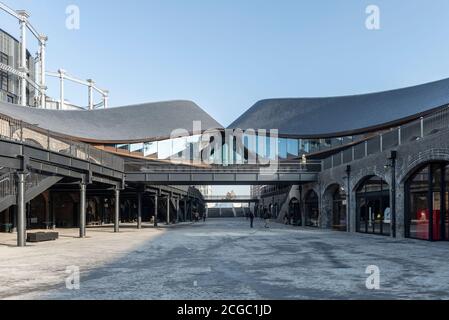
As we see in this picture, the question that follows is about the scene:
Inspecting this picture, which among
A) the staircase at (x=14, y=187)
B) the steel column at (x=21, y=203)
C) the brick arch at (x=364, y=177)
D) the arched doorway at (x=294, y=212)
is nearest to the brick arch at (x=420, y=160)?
the brick arch at (x=364, y=177)

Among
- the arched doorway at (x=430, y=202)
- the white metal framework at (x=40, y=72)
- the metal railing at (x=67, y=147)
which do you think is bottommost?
the arched doorway at (x=430, y=202)

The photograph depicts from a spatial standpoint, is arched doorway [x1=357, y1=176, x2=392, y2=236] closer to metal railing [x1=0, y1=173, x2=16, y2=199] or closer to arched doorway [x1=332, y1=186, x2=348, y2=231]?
arched doorway [x1=332, y1=186, x2=348, y2=231]

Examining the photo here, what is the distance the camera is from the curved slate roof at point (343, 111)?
5922 centimetres

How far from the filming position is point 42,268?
1260cm

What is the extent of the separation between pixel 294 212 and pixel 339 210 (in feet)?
40.2

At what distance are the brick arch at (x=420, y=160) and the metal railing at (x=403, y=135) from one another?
100cm

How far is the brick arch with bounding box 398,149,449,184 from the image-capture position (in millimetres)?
19047

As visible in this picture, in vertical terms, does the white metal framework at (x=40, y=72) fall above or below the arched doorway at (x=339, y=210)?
above

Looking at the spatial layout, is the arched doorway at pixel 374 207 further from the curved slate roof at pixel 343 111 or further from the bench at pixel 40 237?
the curved slate roof at pixel 343 111

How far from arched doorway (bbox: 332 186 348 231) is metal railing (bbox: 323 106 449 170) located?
2.81 meters

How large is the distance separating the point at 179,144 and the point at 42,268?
5506 centimetres

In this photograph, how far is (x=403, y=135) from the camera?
77.5ft

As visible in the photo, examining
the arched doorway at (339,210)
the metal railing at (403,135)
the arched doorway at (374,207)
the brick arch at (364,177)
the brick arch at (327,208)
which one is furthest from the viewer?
the brick arch at (327,208)

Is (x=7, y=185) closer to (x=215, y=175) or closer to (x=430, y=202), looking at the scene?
(x=215, y=175)
